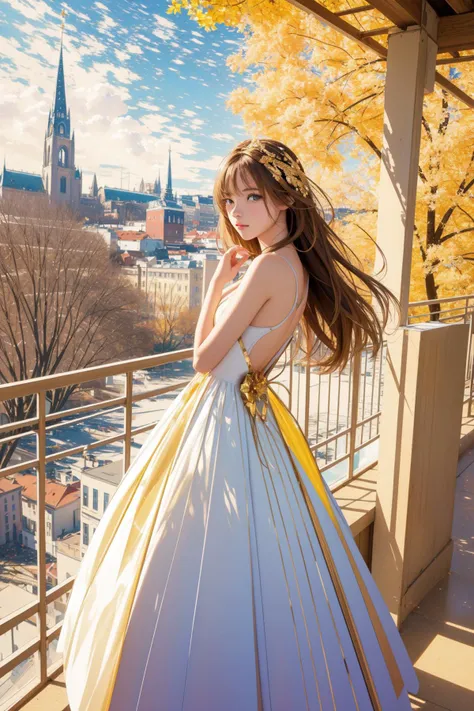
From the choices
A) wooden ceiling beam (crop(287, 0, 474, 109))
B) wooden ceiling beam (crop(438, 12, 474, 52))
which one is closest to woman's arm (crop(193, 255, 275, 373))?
wooden ceiling beam (crop(287, 0, 474, 109))

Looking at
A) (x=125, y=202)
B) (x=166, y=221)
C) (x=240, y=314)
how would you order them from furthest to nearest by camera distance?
1. (x=125, y=202)
2. (x=166, y=221)
3. (x=240, y=314)

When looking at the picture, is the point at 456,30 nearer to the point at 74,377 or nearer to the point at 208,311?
the point at 208,311

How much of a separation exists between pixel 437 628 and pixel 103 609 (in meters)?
1.44

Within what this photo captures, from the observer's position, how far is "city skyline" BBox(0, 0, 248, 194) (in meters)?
26.0

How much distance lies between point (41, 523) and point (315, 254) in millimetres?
908

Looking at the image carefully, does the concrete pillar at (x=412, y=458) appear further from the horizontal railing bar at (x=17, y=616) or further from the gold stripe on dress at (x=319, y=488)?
the horizontal railing bar at (x=17, y=616)

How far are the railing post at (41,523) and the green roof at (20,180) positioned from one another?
25.6 m

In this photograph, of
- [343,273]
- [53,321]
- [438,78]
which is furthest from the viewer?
[53,321]

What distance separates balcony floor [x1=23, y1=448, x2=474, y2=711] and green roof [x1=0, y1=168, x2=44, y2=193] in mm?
25322

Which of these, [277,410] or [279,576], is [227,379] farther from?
[279,576]

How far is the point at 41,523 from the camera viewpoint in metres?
1.35

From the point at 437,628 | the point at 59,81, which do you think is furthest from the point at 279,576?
the point at 59,81

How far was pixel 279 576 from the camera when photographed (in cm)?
112

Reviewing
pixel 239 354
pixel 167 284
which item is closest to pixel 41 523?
pixel 239 354
